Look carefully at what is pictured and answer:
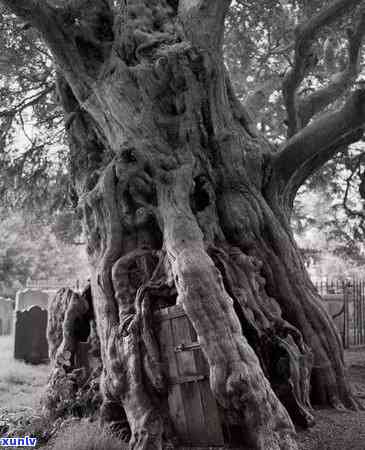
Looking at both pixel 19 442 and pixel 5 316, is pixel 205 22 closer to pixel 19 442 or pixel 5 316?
pixel 19 442

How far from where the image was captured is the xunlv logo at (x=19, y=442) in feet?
16.2

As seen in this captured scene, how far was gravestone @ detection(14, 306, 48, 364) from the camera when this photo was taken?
9.99 m

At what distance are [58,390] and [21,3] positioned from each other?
4.80 metres

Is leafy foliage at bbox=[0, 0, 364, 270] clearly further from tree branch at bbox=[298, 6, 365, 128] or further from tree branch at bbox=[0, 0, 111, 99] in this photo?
tree branch at bbox=[0, 0, 111, 99]

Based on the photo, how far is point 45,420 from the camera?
18.1 ft

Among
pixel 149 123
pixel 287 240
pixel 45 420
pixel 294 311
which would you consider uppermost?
pixel 149 123

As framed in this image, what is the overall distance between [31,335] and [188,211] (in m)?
5.87

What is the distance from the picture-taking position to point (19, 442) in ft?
16.5

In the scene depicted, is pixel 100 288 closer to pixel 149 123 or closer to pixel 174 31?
pixel 149 123

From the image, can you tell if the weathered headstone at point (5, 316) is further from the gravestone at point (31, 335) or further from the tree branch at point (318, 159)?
the tree branch at point (318, 159)

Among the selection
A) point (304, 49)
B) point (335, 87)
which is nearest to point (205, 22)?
point (304, 49)

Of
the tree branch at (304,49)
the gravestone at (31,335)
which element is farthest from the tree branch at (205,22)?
the gravestone at (31,335)

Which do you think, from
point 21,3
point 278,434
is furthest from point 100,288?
point 21,3

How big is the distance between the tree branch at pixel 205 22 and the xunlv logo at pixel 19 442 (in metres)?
5.51
